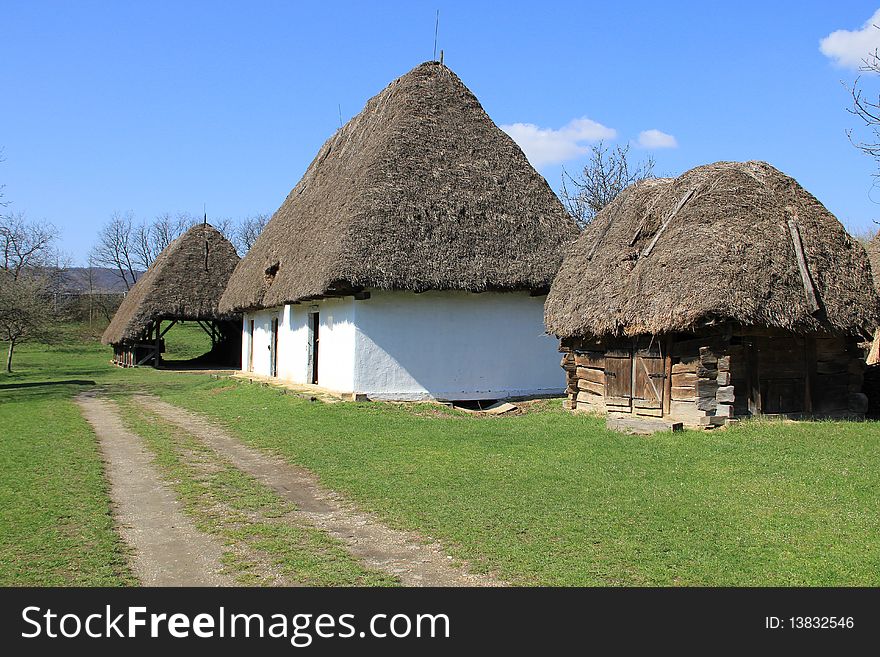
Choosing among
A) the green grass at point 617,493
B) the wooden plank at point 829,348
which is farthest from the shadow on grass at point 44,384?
the wooden plank at point 829,348

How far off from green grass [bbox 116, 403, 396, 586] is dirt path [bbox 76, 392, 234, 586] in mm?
148

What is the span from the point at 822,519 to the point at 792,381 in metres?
6.59

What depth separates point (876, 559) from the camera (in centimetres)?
601

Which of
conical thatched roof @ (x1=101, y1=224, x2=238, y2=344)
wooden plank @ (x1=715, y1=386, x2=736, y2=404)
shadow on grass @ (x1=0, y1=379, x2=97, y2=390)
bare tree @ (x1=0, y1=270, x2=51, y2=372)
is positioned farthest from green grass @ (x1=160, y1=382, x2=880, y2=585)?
conical thatched roof @ (x1=101, y1=224, x2=238, y2=344)

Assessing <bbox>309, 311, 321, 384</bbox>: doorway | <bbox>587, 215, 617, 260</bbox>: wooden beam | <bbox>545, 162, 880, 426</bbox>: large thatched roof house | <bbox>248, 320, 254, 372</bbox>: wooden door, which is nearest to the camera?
<bbox>545, 162, 880, 426</bbox>: large thatched roof house

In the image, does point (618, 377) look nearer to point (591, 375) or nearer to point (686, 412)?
point (591, 375)

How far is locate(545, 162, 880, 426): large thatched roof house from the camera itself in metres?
12.5

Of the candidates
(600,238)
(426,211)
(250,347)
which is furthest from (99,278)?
(600,238)

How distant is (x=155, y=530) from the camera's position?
7238 mm

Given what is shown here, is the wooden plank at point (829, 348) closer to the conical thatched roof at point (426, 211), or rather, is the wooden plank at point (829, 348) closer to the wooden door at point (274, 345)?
the conical thatched roof at point (426, 211)

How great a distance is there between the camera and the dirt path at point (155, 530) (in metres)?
5.88

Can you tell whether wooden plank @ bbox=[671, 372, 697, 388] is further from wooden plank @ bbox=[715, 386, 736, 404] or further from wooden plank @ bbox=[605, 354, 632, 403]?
wooden plank @ bbox=[605, 354, 632, 403]

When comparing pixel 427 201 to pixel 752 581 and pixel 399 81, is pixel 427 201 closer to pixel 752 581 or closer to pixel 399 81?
pixel 399 81

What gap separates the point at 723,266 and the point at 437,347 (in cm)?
735
